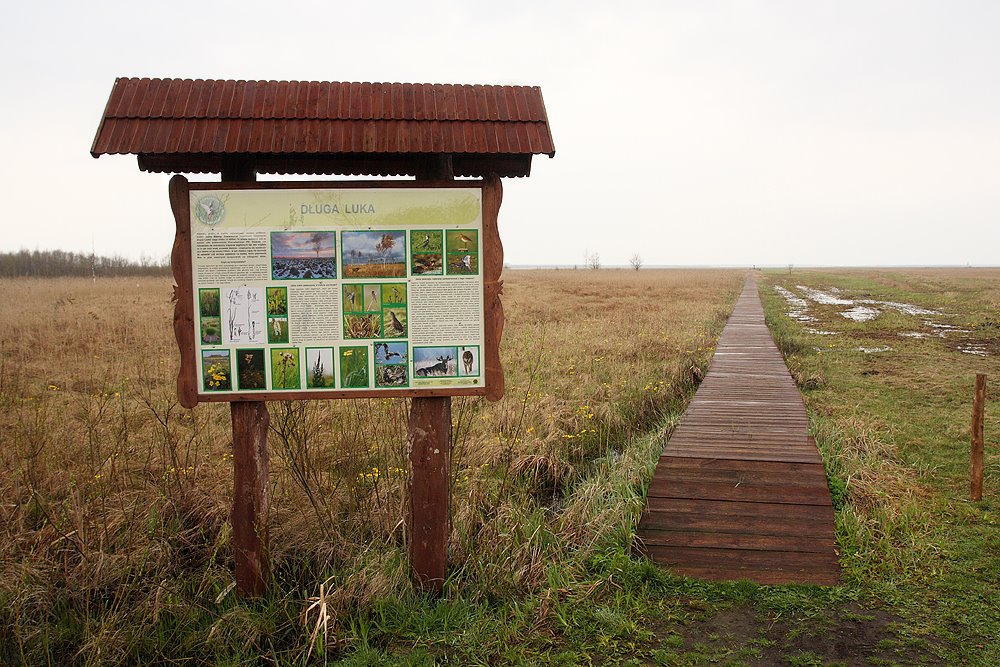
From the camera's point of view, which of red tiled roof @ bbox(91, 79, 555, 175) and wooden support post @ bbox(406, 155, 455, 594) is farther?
wooden support post @ bbox(406, 155, 455, 594)

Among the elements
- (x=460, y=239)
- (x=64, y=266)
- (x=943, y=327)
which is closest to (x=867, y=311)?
(x=943, y=327)

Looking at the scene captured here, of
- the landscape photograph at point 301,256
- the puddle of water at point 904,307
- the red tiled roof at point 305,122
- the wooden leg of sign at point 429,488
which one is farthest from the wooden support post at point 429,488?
the puddle of water at point 904,307

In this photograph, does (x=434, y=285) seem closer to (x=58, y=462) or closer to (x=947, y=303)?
(x=58, y=462)

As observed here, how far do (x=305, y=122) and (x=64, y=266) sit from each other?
252 feet

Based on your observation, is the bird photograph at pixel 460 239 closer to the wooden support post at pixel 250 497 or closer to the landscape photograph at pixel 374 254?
the landscape photograph at pixel 374 254

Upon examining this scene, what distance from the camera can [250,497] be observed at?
389 cm

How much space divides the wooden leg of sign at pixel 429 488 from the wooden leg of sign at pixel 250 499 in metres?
0.84

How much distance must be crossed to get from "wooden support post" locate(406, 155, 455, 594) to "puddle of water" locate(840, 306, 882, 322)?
2112cm

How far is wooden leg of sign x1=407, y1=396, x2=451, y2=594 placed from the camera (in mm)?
3951

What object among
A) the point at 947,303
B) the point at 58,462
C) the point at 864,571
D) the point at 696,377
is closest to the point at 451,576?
the point at 864,571

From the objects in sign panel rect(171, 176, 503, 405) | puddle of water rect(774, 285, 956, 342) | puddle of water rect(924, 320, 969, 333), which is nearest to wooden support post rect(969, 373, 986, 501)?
sign panel rect(171, 176, 503, 405)

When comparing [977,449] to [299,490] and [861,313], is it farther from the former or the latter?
[861,313]

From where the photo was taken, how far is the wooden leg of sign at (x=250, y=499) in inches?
152

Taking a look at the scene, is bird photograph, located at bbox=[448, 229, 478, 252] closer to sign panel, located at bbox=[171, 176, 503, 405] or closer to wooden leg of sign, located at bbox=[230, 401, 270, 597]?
sign panel, located at bbox=[171, 176, 503, 405]
